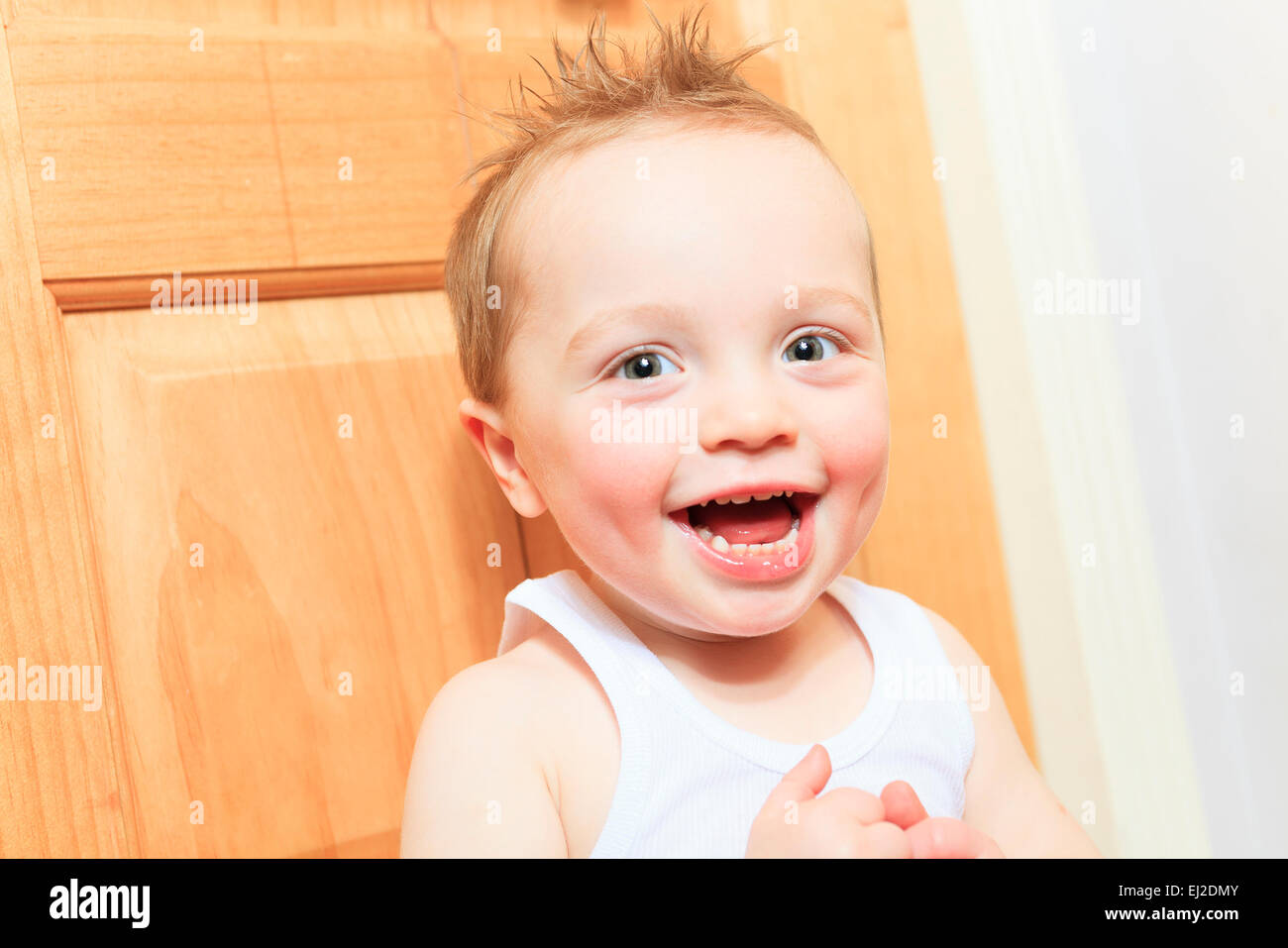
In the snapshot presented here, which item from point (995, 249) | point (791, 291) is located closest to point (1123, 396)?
point (995, 249)

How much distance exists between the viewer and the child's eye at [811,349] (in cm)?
80

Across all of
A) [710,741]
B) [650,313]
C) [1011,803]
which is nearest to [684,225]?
[650,313]

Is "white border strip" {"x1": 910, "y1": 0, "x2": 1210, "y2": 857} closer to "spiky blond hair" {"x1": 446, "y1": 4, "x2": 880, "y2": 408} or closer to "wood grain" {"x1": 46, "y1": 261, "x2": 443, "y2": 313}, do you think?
"spiky blond hair" {"x1": 446, "y1": 4, "x2": 880, "y2": 408}

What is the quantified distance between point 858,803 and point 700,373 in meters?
0.28

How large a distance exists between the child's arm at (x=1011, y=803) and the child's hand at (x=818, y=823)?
0.59ft

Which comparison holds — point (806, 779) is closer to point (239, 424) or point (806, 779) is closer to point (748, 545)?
point (748, 545)

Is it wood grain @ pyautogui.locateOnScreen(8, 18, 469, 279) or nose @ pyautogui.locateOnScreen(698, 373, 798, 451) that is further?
wood grain @ pyautogui.locateOnScreen(8, 18, 469, 279)

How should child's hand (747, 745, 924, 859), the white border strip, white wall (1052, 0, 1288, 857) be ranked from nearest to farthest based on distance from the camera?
child's hand (747, 745, 924, 859) < white wall (1052, 0, 1288, 857) < the white border strip

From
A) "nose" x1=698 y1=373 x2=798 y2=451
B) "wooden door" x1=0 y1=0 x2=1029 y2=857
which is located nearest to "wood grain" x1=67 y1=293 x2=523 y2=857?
"wooden door" x1=0 y1=0 x2=1029 y2=857

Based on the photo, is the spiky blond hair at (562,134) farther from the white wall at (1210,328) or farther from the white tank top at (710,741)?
the white wall at (1210,328)

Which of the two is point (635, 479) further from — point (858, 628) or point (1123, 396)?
point (1123, 396)

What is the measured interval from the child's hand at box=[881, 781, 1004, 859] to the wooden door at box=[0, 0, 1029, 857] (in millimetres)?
391

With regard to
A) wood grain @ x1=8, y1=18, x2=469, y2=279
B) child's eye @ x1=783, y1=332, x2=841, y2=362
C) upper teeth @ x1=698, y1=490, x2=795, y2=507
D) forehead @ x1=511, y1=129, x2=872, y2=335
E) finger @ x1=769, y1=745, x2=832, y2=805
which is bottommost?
finger @ x1=769, y1=745, x2=832, y2=805

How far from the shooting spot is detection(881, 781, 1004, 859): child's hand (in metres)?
0.70
